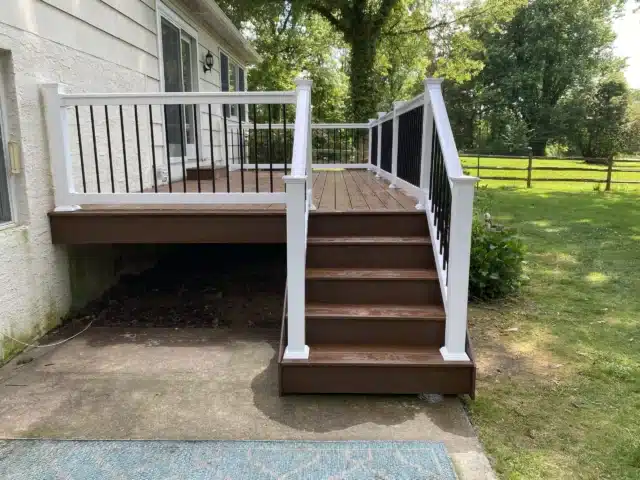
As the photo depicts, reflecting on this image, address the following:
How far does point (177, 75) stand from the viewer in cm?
657

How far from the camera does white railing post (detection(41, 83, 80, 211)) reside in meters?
3.72

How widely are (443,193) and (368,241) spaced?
2.24 feet

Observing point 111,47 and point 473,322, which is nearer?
point 473,322

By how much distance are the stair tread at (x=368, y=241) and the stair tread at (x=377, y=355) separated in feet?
2.76

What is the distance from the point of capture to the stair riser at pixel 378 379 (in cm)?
284

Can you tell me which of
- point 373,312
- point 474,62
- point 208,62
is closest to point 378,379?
point 373,312

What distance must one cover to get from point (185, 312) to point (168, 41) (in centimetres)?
363

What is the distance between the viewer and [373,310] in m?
3.22

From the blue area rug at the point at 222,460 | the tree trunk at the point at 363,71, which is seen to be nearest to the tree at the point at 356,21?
the tree trunk at the point at 363,71

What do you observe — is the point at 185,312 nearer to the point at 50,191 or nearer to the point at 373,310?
the point at 50,191

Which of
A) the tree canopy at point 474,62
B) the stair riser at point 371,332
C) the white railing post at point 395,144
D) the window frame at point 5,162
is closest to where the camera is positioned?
the stair riser at point 371,332

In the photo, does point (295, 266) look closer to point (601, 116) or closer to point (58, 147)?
point (58, 147)

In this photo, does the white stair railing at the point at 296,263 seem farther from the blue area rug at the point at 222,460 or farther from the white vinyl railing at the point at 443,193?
the white vinyl railing at the point at 443,193

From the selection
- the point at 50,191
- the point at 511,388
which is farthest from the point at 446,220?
the point at 50,191
